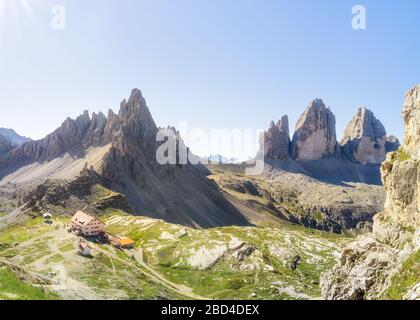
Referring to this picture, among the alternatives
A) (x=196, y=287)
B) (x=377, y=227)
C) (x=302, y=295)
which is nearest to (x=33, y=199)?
(x=196, y=287)

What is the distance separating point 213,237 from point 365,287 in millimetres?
110246

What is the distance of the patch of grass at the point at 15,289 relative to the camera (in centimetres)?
3353

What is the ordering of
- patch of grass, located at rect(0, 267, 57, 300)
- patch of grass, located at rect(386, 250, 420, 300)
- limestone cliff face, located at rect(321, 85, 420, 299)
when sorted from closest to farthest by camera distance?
patch of grass, located at rect(0, 267, 57, 300), patch of grass, located at rect(386, 250, 420, 300), limestone cliff face, located at rect(321, 85, 420, 299)

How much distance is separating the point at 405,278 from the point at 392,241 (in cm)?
1837

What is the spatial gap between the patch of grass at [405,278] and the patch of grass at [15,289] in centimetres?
3694

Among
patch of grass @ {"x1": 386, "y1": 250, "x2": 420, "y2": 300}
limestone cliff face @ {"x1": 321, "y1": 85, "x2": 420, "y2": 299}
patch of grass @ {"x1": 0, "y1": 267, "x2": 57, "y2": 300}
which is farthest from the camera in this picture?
limestone cliff face @ {"x1": 321, "y1": 85, "x2": 420, "y2": 299}

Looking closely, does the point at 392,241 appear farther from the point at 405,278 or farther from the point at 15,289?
the point at 15,289

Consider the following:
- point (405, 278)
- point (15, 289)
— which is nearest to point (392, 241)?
point (405, 278)

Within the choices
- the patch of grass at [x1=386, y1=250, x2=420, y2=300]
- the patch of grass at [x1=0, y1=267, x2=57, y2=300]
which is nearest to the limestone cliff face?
the patch of grass at [x1=386, y1=250, x2=420, y2=300]

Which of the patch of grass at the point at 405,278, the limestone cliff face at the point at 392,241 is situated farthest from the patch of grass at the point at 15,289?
the limestone cliff face at the point at 392,241

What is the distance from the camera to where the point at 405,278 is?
139 feet

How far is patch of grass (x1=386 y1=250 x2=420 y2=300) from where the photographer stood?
40.5 metres

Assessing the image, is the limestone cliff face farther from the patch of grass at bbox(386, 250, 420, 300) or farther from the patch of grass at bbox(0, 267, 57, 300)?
the patch of grass at bbox(0, 267, 57, 300)
